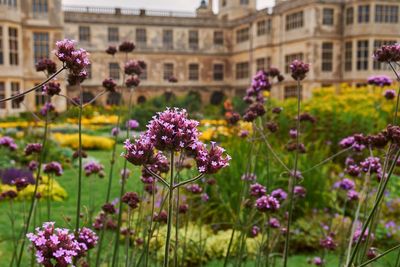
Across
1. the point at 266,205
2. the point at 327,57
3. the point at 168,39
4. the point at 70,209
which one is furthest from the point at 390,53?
the point at 168,39

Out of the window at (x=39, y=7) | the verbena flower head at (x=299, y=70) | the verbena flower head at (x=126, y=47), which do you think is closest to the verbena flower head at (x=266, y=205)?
the verbena flower head at (x=299, y=70)

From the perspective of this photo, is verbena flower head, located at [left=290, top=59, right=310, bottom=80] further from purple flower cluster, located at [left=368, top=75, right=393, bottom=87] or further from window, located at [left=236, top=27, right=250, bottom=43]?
window, located at [left=236, top=27, right=250, bottom=43]

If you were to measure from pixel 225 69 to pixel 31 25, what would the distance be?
1531cm

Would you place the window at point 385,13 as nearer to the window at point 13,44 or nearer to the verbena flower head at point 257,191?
the window at point 13,44

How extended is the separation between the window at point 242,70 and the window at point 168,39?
190 inches

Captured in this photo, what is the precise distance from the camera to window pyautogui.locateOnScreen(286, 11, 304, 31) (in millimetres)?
27391

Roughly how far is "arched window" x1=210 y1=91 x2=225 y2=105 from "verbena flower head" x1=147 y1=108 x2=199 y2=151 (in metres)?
33.6

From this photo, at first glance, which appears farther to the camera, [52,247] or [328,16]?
[328,16]

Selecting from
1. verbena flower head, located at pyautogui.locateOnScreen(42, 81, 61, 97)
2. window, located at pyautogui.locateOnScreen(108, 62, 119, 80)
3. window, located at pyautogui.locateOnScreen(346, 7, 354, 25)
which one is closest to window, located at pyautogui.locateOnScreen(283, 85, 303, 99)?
window, located at pyautogui.locateOnScreen(346, 7, 354, 25)

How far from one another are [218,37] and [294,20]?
28.4ft

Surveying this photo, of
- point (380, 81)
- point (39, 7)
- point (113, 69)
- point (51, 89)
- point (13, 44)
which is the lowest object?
point (51, 89)

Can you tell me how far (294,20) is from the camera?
1103 inches

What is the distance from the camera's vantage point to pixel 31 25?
23.9m

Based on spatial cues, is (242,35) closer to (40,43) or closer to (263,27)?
(263,27)
